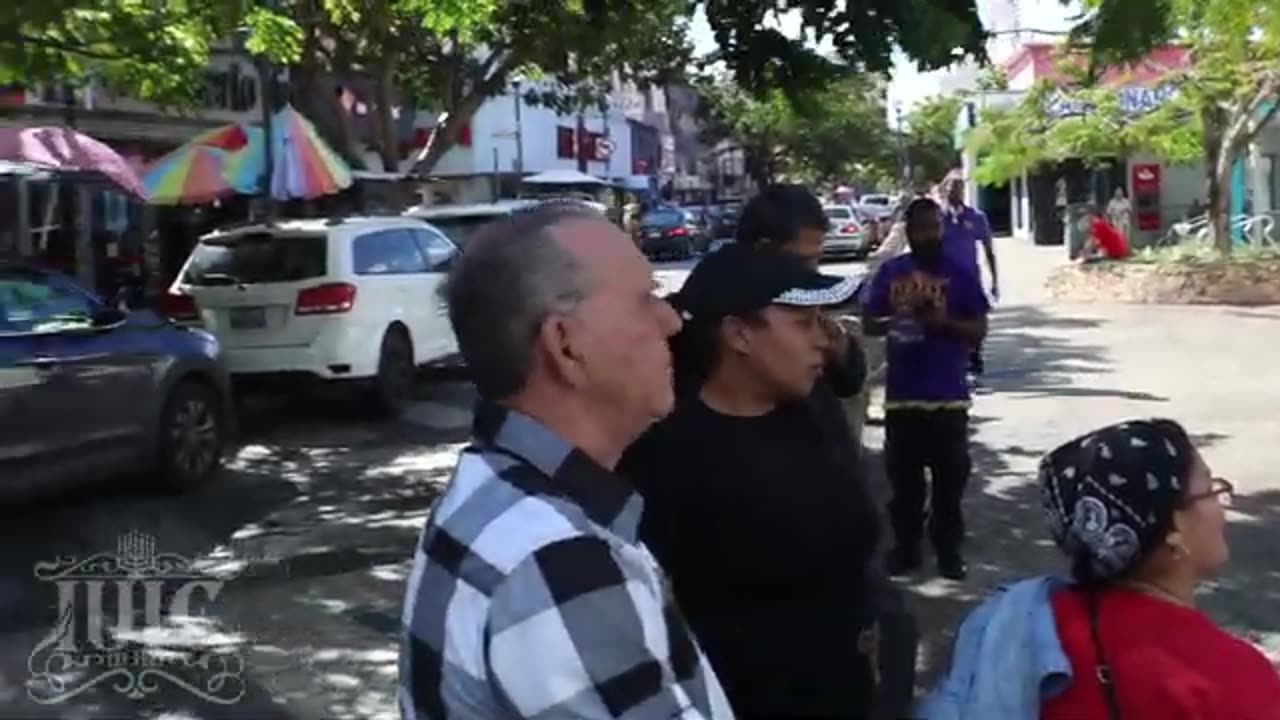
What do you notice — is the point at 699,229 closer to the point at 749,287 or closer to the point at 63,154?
the point at 63,154

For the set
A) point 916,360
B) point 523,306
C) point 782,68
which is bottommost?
point 916,360

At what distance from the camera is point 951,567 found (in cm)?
734

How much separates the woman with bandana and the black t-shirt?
64 centimetres

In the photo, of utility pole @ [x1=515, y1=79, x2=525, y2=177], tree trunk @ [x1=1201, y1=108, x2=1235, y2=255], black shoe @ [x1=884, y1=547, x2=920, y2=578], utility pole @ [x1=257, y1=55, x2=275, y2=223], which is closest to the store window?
utility pole @ [x1=515, y1=79, x2=525, y2=177]

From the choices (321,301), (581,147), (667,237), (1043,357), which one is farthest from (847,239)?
(321,301)

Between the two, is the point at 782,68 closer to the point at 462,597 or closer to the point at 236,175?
the point at 462,597

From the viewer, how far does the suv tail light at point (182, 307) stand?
13.4m

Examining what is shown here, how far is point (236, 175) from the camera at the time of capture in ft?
56.9

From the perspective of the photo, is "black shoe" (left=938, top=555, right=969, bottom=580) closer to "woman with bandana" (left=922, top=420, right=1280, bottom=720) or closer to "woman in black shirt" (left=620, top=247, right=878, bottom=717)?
"woman in black shirt" (left=620, top=247, right=878, bottom=717)

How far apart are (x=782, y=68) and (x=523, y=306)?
4.86 meters

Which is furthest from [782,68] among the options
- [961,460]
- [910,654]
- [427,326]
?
[427,326]

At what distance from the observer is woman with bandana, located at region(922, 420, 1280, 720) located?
2.24 meters

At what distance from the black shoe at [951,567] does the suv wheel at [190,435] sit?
4944 millimetres

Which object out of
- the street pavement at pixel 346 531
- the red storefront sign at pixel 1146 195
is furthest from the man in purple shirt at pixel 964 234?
the red storefront sign at pixel 1146 195
